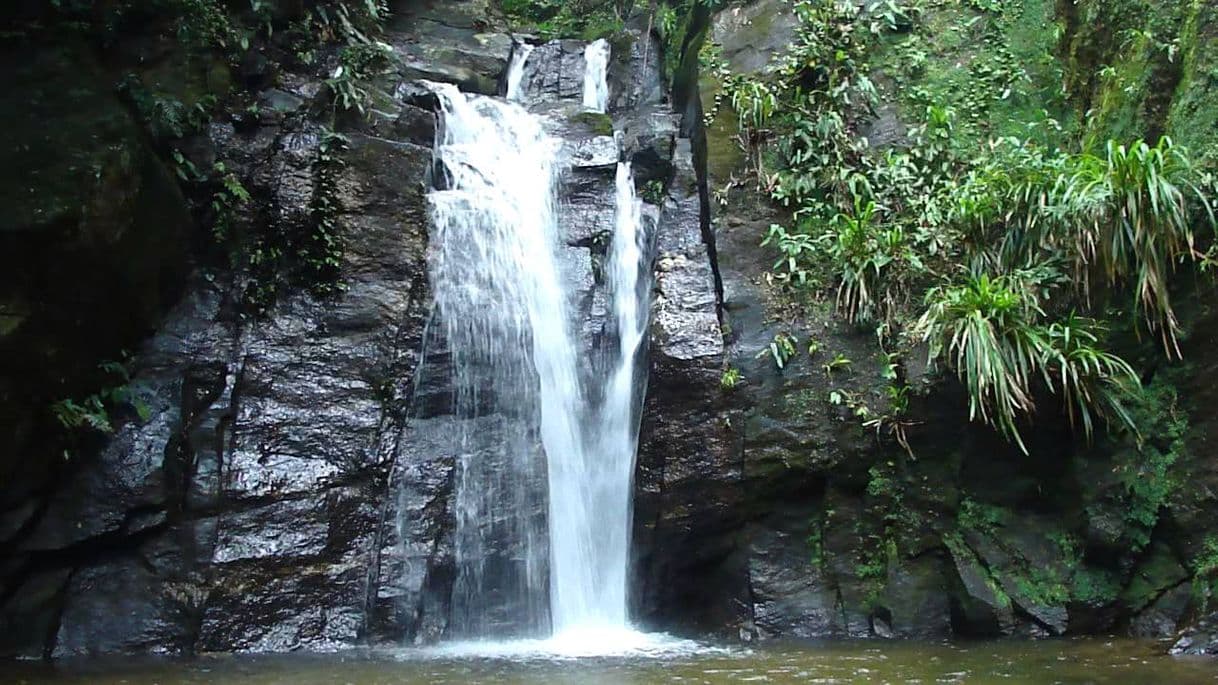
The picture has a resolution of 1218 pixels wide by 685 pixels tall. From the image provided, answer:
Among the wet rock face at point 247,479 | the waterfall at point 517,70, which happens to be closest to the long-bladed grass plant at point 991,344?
the wet rock face at point 247,479

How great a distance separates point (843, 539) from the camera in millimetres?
7766

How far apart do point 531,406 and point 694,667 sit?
344cm

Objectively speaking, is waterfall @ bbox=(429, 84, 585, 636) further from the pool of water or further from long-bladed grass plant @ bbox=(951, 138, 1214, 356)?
long-bladed grass plant @ bbox=(951, 138, 1214, 356)

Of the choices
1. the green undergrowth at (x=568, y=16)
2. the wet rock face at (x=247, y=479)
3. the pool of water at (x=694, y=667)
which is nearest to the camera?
the pool of water at (x=694, y=667)

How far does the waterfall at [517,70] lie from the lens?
13305 mm

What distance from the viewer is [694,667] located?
6.05 metres

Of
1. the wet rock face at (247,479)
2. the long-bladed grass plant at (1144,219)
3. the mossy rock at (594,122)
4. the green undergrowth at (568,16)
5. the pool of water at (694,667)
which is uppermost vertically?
the green undergrowth at (568,16)

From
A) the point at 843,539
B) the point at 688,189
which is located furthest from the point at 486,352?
the point at 843,539

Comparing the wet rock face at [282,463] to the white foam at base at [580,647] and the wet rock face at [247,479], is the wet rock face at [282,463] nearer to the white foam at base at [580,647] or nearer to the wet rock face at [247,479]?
the wet rock face at [247,479]

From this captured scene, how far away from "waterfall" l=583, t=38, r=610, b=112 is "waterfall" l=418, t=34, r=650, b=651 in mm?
3091

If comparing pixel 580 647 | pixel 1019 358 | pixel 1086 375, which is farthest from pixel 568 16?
pixel 580 647

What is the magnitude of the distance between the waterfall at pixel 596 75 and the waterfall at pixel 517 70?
0.94 meters

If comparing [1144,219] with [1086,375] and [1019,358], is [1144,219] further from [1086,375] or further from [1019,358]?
[1019,358]

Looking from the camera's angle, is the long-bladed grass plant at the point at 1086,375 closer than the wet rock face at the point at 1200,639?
No
